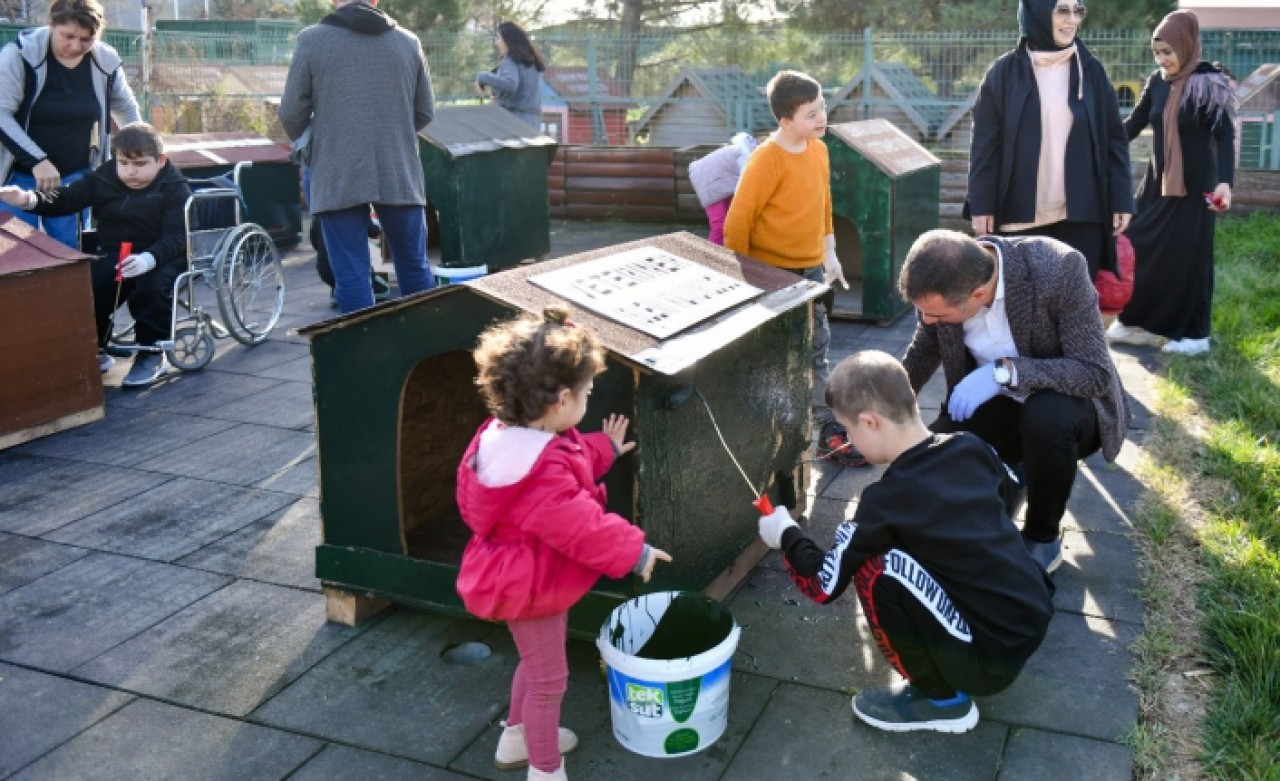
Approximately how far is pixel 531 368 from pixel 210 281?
17.2 feet

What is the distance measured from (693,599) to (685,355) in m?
0.65

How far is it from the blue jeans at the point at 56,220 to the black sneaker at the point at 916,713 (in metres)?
5.53

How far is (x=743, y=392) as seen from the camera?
412 centimetres

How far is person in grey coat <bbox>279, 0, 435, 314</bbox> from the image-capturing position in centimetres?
629

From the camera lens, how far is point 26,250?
607 cm

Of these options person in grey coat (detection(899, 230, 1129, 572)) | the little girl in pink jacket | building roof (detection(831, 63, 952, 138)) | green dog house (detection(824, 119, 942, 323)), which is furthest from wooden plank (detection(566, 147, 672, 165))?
the little girl in pink jacket

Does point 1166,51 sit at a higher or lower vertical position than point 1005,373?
higher

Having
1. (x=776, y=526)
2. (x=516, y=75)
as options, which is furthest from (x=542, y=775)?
(x=516, y=75)

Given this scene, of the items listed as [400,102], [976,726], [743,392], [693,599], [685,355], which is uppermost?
[400,102]

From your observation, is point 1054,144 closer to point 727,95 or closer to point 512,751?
point 512,751

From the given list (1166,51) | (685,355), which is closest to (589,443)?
(685,355)

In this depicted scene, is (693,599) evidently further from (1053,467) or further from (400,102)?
(400,102)

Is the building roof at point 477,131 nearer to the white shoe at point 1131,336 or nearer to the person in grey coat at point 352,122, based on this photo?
the person in grey coat at point 352,122

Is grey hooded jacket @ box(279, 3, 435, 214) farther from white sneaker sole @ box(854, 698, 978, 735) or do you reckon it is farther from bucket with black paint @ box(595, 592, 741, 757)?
white sneaker sole @ box(854, 698, 978, 735)
